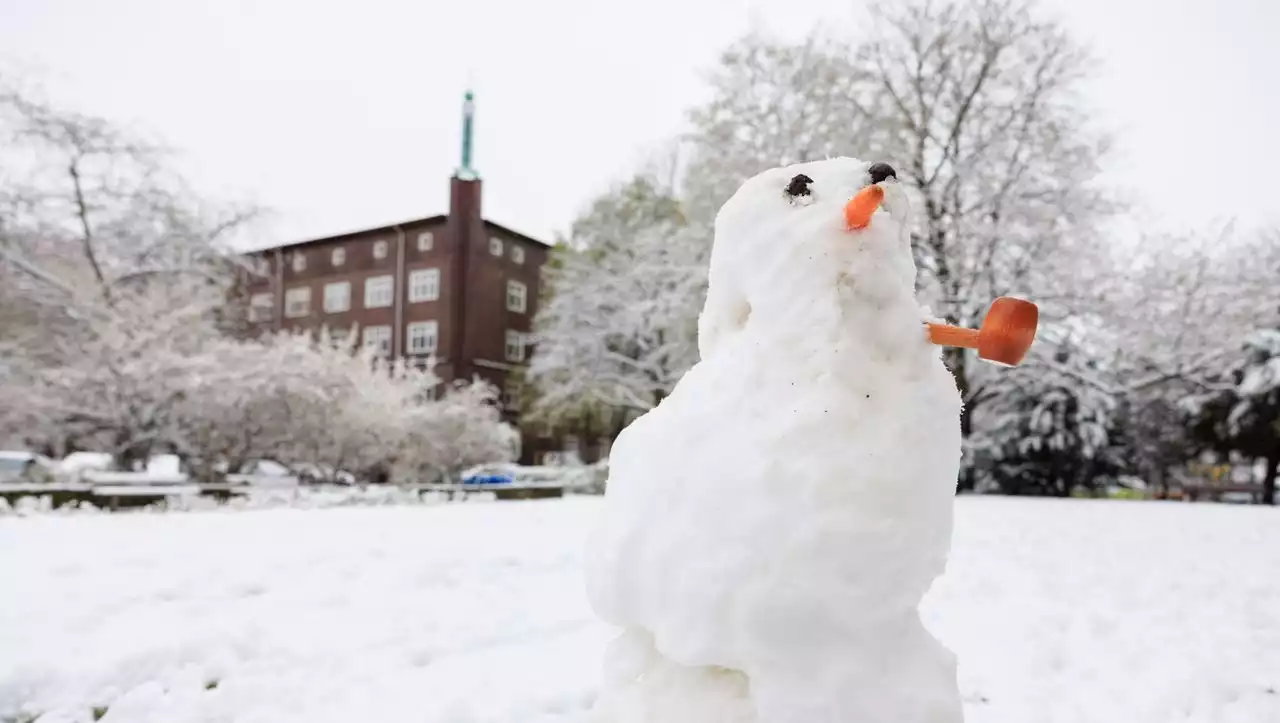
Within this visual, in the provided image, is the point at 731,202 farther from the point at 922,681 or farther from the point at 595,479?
the point at 595,479

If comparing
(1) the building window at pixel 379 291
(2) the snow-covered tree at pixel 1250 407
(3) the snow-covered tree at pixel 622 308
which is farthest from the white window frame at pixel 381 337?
(2) the snow-covered tree at pixel 1250 407

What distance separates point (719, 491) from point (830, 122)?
1442cm

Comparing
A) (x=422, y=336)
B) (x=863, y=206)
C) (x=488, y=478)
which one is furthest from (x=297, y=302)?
(x=863, y=206)

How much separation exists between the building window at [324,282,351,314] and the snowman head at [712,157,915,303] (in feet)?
113

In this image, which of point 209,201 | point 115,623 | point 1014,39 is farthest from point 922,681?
point 209,201

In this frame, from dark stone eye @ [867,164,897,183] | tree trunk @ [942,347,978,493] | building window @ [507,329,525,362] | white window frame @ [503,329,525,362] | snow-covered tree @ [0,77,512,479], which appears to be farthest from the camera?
building window @ [507,329,525,362]

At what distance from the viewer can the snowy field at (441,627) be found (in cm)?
307

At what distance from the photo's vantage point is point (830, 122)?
14.9 meters

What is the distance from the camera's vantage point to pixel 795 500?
1.72 metres

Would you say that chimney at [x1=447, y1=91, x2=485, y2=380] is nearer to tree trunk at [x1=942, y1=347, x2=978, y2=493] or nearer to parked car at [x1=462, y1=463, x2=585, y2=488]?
parked car at [x1=462, y1=463, x2=585, y2=488]

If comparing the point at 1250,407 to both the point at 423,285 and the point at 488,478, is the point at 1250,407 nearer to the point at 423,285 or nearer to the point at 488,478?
the point at 488,478

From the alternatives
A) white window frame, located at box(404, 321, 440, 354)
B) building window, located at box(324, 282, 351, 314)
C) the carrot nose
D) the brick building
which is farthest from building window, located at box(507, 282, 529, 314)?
the carrot nose

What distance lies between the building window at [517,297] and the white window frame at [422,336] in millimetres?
3251

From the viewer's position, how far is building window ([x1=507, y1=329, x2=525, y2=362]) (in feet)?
106
